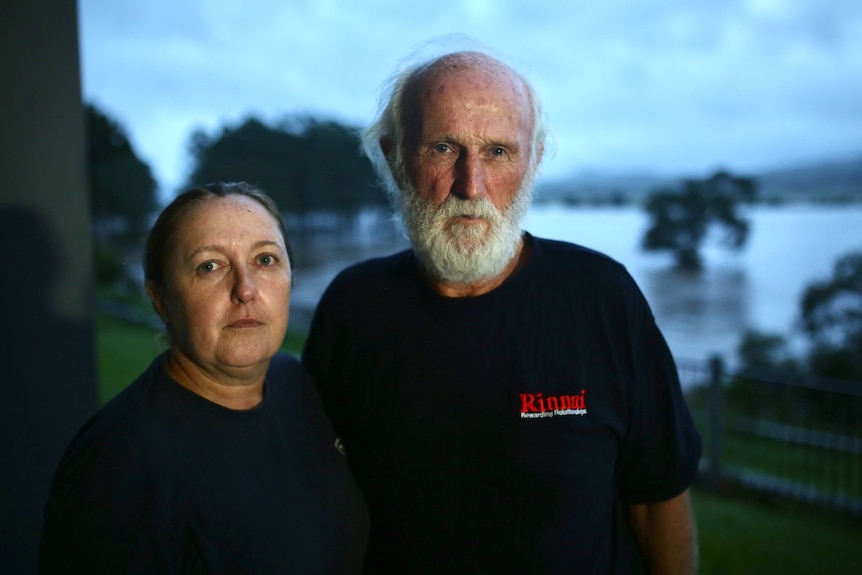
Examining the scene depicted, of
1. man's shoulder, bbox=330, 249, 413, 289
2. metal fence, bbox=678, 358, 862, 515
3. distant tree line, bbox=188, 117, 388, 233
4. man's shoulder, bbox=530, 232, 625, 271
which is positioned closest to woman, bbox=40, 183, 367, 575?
man's shoulder, bbox=330, 249, 413, 289

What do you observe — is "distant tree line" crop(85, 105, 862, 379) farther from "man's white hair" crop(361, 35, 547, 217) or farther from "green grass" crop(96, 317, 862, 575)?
"man's white hair" crop(361, 35, 547, 217)

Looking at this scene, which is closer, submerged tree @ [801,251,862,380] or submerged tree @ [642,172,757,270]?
submerged tree @ [642,172,757,270]

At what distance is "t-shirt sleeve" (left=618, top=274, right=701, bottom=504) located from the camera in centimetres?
137

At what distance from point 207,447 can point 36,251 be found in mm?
783

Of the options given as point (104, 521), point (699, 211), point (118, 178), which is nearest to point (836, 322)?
point (699, 211)

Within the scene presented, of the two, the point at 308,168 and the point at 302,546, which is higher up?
the point at 308,168

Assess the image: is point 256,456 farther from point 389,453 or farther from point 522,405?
point 522,405

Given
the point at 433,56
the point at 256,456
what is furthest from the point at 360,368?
the point at 433,56

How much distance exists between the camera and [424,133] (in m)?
1.32

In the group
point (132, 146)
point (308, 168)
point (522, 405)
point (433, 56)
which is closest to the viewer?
point (522, 405)

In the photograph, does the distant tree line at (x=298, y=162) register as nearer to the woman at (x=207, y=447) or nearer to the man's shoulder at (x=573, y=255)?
the man's shoulder at (x=573, y=255)

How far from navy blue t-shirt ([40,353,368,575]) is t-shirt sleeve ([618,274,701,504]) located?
1.83ft

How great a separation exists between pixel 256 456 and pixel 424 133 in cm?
66

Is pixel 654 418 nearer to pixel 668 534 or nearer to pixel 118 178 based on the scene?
pixel 668 534
